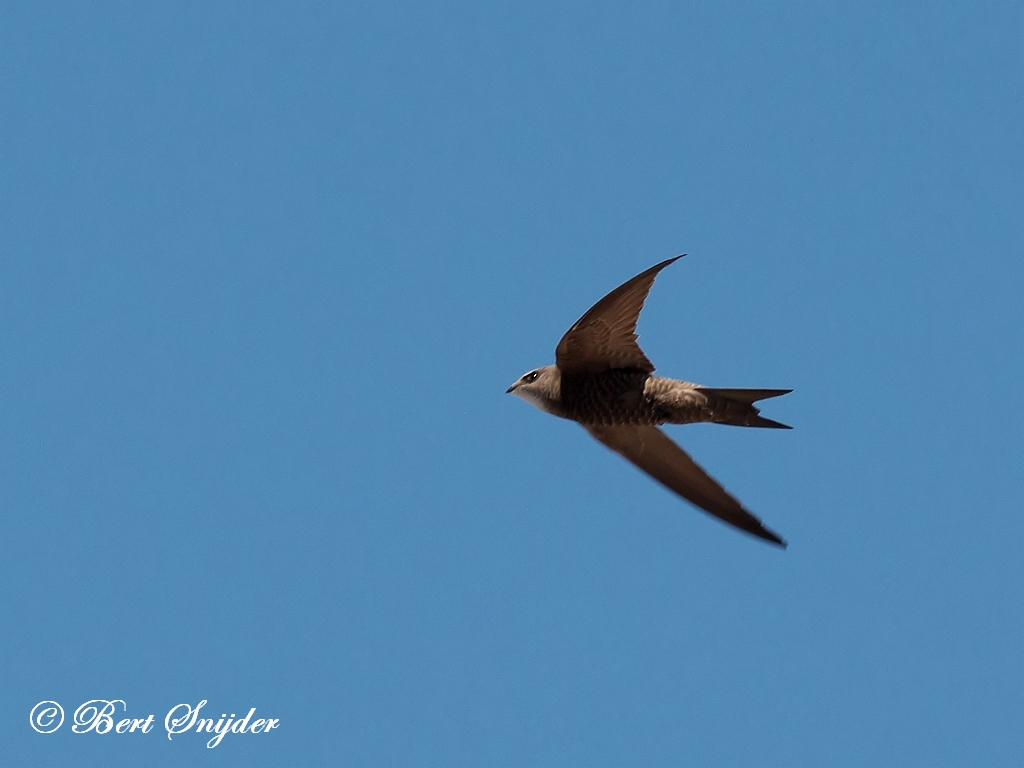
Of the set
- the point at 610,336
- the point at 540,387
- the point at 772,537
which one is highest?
the point at 540,387

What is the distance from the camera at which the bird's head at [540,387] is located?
6.81 m

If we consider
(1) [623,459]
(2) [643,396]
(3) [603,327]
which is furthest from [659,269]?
(1) [623,459]

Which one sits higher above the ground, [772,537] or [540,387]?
[540,387]

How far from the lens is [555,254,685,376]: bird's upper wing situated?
6156 millimetres

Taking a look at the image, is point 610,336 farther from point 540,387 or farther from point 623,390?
point 540,387

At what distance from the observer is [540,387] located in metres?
6.84

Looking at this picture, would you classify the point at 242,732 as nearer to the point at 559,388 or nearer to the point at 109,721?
the point at 109,721

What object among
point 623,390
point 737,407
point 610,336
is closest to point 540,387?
point 623,390

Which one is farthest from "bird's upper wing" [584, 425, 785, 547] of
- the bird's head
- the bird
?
the bird's head

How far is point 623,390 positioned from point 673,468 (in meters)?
1.07

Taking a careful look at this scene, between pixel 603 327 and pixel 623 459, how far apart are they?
151 cm

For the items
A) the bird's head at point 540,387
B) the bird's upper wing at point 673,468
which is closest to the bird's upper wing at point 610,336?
the bird's head at point 540,387

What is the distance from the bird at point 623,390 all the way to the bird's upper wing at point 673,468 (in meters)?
0.01

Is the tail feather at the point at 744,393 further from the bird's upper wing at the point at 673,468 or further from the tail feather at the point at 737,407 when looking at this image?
the bird's upper wing at the point at 673,468
